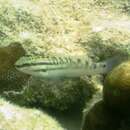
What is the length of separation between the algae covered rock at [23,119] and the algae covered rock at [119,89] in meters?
0.85

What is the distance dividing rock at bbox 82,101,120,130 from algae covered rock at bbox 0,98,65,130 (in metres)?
0.54

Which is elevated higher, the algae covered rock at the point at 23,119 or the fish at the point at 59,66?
the fish at the point at 59,66

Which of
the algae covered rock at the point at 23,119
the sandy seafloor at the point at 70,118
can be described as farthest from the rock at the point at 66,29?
the algae covered rock at the point at 23,119

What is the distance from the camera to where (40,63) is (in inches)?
155

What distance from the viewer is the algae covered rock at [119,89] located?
132 inches

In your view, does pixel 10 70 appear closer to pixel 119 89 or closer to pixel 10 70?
pixel 10 70

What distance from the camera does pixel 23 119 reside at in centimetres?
381

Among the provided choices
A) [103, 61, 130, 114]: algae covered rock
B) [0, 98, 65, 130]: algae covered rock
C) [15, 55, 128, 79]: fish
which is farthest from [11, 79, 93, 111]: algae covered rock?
[103, 61, 130, 114]: algae covered rock

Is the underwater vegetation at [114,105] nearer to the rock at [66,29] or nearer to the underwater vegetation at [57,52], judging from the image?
the underwater vegetation at [57,52]

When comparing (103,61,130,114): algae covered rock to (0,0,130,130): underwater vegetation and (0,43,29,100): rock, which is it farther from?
(0,43,29,100): rock

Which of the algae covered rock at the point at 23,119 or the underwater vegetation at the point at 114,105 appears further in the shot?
the algae covered rock at the point at 23,119

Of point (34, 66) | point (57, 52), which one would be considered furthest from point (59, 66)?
point (57, 52)

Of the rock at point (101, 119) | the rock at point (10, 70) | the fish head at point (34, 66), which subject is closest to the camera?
the rock at point (101, 119)

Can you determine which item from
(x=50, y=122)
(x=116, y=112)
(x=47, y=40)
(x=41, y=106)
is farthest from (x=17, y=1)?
(x=116, y=112)
